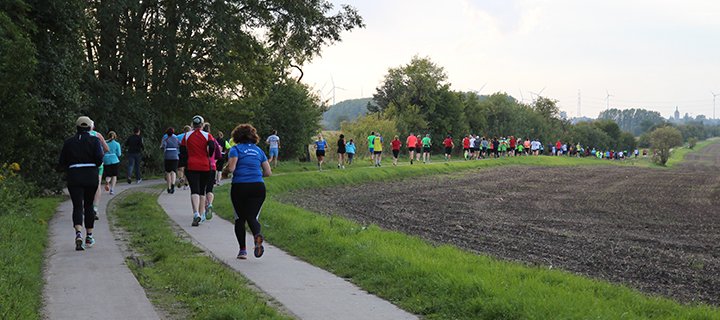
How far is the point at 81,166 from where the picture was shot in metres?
11.1

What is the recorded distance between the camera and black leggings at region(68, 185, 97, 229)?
1108 cm

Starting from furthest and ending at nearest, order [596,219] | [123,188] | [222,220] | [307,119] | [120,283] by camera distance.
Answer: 1. [307,119]
2. [123,188]
3. [596,219]
4. [222,220]
5. [120,283]

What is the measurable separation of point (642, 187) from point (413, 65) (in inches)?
2233

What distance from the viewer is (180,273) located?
8859mm

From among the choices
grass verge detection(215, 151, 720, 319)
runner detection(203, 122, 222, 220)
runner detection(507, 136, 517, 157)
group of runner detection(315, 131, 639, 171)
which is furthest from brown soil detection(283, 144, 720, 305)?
runner detection(507, 136, 517, 157)

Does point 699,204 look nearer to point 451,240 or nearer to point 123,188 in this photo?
point 451,240

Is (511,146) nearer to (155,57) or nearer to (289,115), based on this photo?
(289,115)

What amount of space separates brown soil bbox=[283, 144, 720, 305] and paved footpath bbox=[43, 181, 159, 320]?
645cm

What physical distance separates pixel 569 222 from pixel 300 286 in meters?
12.9

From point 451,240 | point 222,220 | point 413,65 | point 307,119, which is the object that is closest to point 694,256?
point 451,240

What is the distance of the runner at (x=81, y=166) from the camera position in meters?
11.1

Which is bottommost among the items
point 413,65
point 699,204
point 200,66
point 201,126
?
point 699,204

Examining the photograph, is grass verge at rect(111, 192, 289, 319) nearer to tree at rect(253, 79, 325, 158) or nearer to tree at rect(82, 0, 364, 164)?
tree at rect(82, 0, 364, 164)

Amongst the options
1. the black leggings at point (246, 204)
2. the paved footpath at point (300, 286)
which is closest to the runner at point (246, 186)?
the black leggings at point (246, 204)
